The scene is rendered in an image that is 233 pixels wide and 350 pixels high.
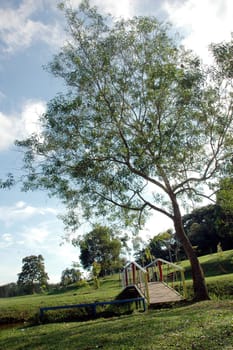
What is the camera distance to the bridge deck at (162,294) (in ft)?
52.3

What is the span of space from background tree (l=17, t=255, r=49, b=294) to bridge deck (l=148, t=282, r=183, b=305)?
44.0 metres

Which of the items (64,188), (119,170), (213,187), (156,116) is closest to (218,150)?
(213,187)

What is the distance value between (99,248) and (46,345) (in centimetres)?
5341

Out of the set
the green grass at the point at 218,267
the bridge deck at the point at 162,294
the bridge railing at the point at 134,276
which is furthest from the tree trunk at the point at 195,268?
the green grass at the point at 218,267

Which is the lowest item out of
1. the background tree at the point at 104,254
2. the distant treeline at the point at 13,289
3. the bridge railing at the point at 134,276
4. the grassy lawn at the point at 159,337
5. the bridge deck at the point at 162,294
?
the grassy lawn at the point at 159,337

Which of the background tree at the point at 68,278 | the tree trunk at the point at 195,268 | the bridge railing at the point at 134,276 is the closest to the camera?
the tree trunk at the point at 195,268

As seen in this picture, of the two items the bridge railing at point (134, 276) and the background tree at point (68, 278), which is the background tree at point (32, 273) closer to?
the background tree at point (68, 278)

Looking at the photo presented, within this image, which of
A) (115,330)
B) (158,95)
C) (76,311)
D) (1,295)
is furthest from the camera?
(1,295)

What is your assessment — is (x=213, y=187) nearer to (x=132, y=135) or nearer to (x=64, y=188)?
(x=132, y=135)

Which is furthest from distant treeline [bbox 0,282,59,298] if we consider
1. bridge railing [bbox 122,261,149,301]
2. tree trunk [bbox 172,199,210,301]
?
tree trunk [bbox 172,199,210,301]

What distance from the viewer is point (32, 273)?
65.2 meters

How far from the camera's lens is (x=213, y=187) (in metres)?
16.0

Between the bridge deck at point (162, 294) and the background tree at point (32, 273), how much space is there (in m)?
44.0

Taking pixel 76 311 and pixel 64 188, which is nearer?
pixel 64 188
